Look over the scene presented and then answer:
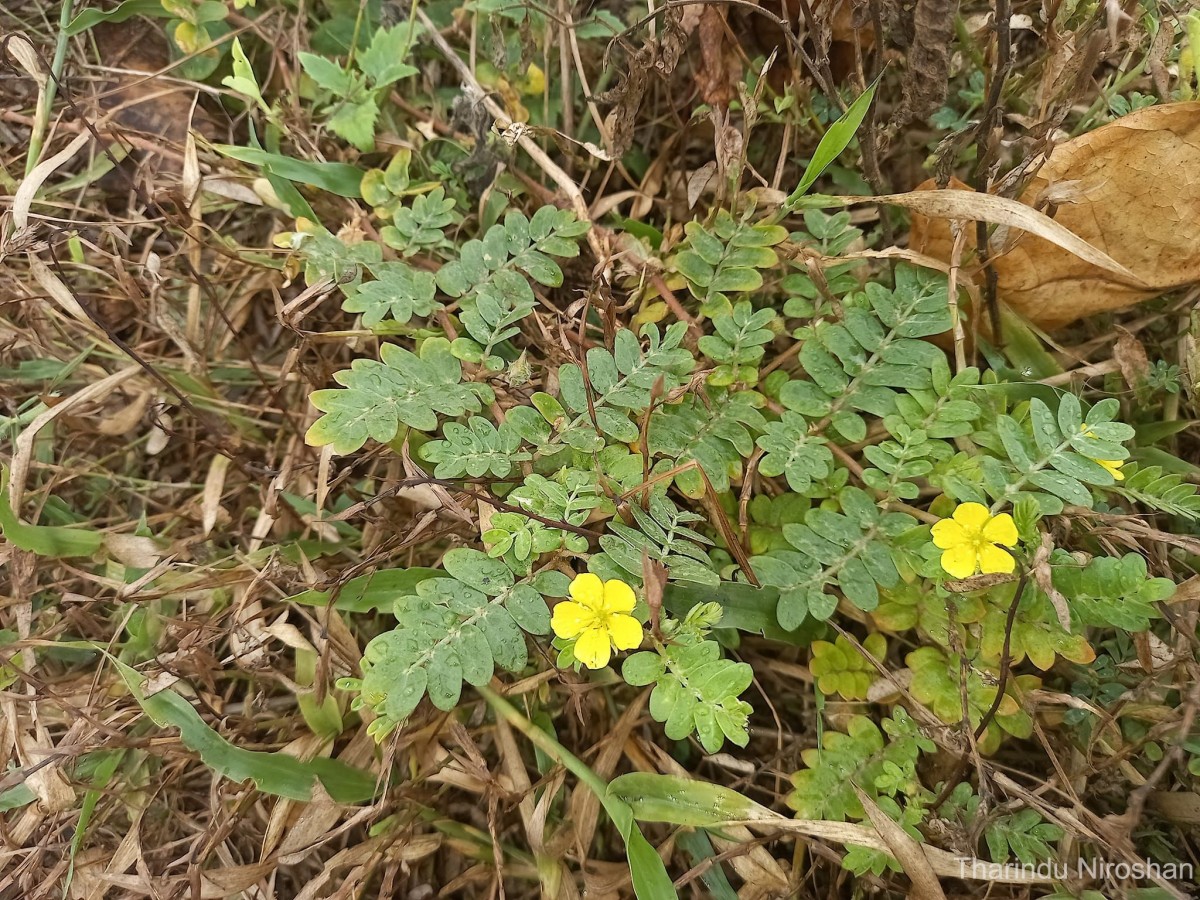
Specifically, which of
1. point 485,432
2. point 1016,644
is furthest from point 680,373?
point 1016,644

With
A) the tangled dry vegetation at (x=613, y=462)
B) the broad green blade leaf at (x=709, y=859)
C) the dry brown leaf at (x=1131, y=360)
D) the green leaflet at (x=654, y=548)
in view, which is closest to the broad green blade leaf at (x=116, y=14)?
the tangled dry vegetation at (x=613, y=462)

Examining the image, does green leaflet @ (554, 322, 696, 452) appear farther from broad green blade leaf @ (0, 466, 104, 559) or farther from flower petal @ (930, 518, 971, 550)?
broad green blade leaf @ (0, 466, 104, 559)

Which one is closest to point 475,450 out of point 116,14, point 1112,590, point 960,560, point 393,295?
point 393,295

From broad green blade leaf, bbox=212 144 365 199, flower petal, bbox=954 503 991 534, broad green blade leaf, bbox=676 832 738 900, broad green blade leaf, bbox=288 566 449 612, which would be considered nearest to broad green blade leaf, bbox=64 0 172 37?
broad green blade leaf, bbox=212 144 365 199

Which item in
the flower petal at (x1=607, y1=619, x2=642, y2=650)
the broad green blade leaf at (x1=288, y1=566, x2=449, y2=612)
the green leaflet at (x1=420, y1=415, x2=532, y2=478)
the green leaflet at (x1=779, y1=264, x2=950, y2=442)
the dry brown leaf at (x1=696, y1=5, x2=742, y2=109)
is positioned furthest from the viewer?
the dry brown leaf at (x1=696, y1=5, x2=742, y2=109)

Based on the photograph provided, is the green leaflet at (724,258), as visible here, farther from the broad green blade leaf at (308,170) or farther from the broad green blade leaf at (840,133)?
the broad green blade leaf at (308,170)

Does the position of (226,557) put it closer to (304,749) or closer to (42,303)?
(304,749)

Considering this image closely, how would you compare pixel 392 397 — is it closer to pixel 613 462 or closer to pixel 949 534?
pixel 613 462
